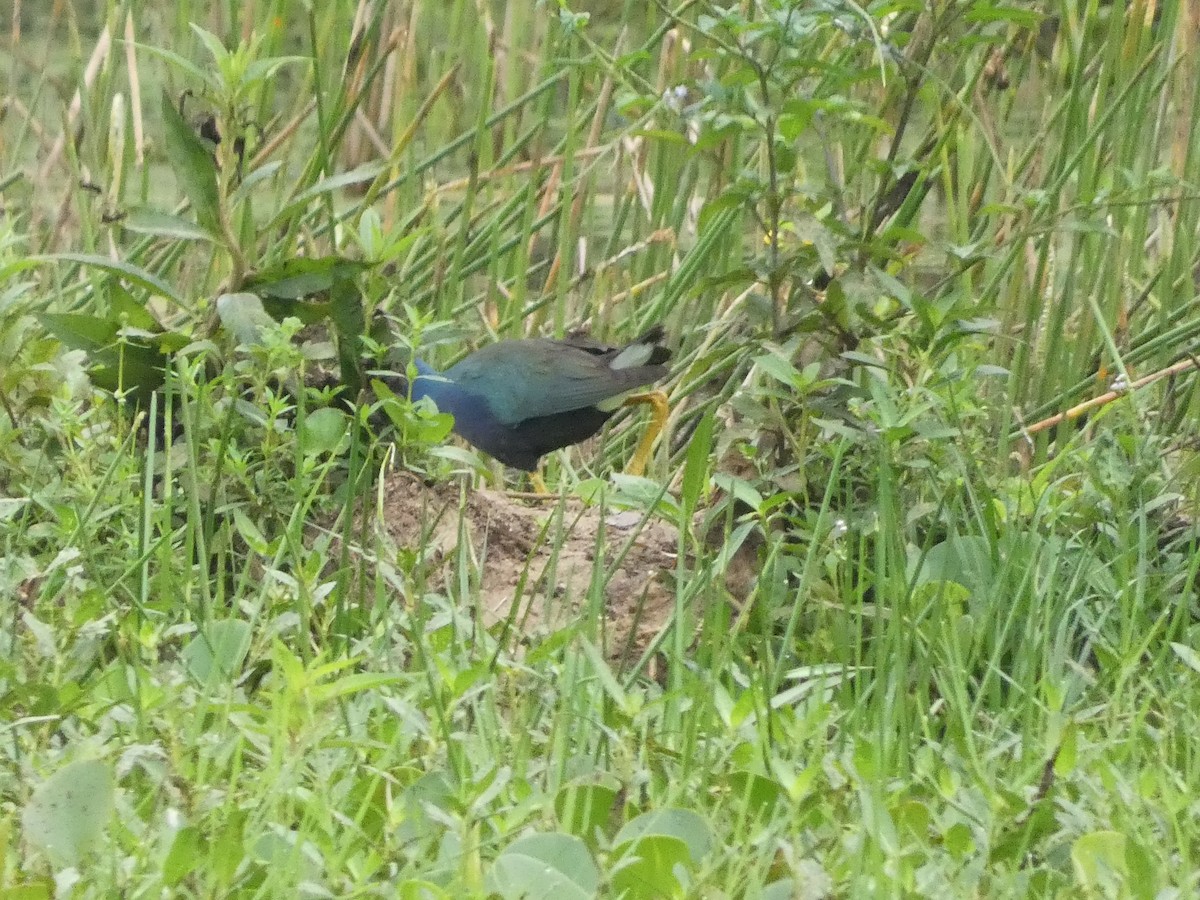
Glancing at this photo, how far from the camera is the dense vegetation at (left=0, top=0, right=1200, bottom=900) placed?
132 cm

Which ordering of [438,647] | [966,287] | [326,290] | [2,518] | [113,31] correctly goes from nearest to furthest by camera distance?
[438,647] < [2,518] < [326,290] < [966,287] < [113,31]

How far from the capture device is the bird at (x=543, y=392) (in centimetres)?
259

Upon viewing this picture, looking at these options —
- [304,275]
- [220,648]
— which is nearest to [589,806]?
[220,648]

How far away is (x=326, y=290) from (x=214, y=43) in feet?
1.33

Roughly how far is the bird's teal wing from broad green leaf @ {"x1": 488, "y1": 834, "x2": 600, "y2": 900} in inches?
54.0

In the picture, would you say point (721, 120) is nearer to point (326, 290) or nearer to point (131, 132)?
point (326, 290)

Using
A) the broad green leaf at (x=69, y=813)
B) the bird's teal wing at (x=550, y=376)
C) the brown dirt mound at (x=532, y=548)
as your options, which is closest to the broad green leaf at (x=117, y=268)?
the brown dirt mound at (x=532, y=548)

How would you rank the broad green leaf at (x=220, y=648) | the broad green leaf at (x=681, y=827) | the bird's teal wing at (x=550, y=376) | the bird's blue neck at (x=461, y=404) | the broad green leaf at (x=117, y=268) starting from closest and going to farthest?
the broad green leaf at (x=681, y=827) < the broad green leaf at (x=220, y=648) < the broad green leaf at (x=117, y=268) < the bird's teal wing at (x=550, y=376) < the bird's blue neck at (x=461, y=404)

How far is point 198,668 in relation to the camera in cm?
169

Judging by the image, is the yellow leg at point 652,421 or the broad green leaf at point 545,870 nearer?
the broad green leaf at point 545,870

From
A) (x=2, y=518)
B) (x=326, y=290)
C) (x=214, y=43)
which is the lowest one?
(x=2, y=518)

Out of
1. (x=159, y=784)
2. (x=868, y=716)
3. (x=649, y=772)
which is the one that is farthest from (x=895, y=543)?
(x=159, y=784)

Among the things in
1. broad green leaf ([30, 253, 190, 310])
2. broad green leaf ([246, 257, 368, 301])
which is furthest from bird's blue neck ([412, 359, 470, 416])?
broad green leaf ([30, 253, 190, 310])

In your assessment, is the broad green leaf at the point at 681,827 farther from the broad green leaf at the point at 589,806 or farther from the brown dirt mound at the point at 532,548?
the brown dirt mound at the point at 532,548
